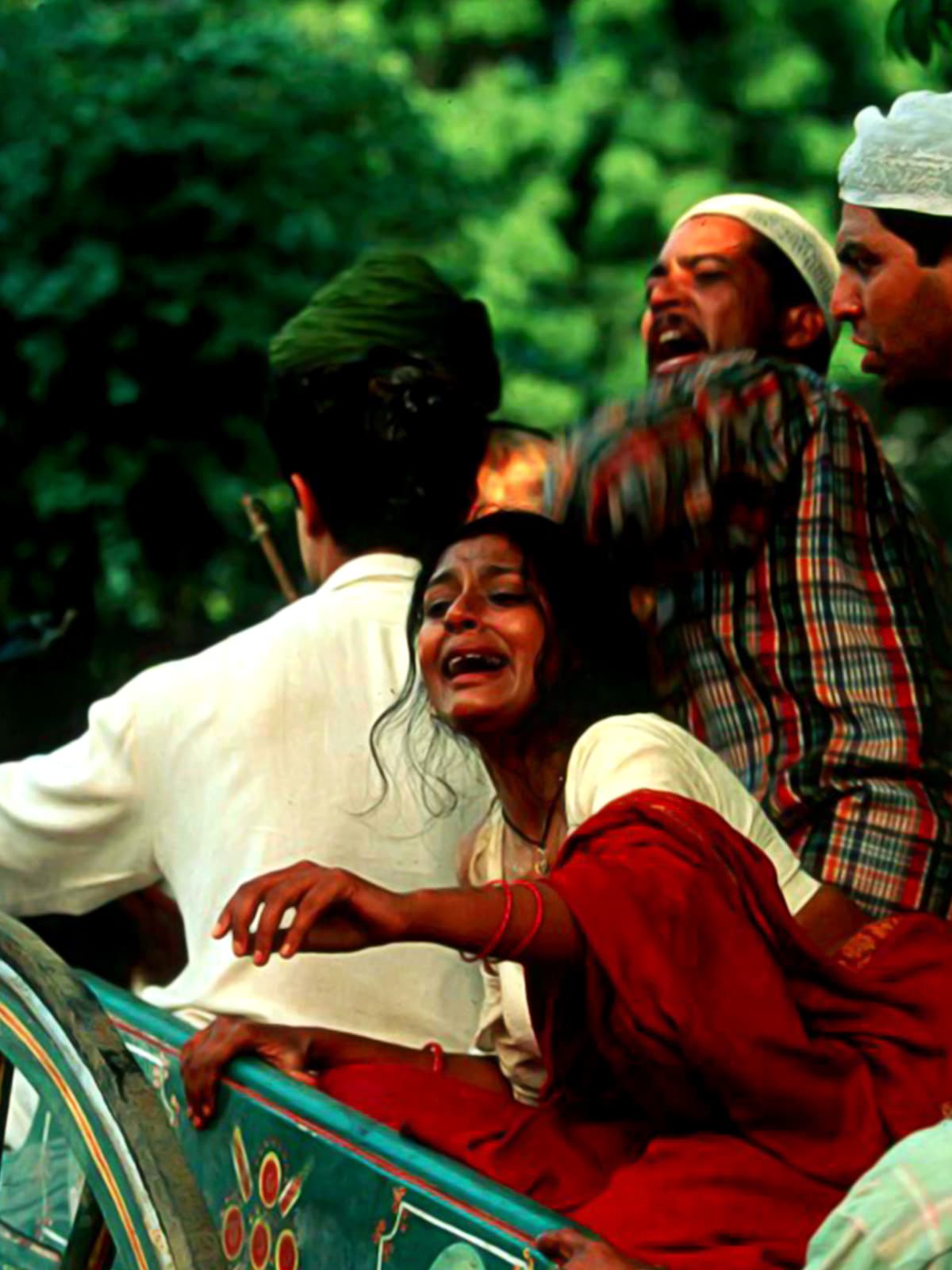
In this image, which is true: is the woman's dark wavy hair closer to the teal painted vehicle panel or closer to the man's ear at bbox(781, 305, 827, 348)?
the teal painted vehicle panel

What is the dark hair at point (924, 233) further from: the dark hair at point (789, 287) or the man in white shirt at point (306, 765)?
the man in white shirt at point (306, 765)

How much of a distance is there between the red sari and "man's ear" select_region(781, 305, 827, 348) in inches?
45.3

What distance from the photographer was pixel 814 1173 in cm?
271

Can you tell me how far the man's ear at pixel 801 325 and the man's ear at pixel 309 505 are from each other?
672 mm

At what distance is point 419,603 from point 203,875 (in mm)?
516

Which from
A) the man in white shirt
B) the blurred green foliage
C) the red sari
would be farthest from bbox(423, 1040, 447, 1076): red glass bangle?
the blurred green foliage

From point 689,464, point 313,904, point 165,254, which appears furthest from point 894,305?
point 165,254

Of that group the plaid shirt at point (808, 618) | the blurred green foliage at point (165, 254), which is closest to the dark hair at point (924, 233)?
the plaid shirt at point (808, 618)

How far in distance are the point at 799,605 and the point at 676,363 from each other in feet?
1.62

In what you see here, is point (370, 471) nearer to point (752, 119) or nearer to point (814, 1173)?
point (814, 1173)

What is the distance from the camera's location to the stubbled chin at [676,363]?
3.69 metres

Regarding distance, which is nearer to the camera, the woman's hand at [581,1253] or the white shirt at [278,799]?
the woman's hand at [581,1253]

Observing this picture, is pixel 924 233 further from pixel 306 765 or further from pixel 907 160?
pixel 306 765

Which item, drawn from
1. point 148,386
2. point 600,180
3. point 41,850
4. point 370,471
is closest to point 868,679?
point 370,471
